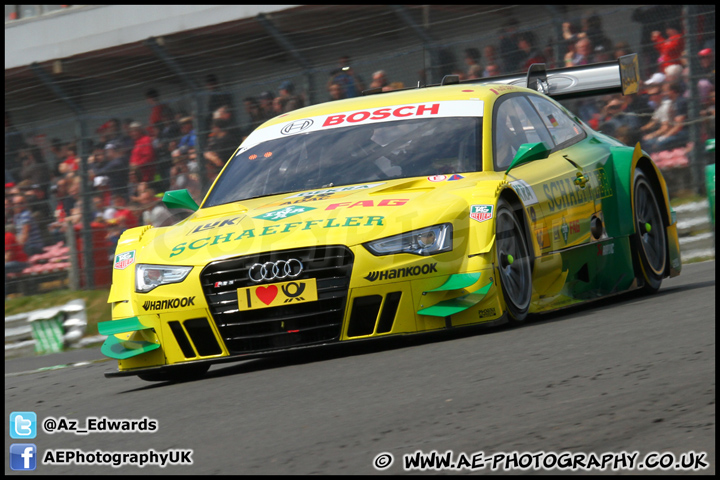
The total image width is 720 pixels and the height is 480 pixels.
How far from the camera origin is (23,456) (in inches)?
153

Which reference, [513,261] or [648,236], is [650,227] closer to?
[648,236]

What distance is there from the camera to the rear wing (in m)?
8.62

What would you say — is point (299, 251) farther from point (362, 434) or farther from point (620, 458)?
point (620, 458)

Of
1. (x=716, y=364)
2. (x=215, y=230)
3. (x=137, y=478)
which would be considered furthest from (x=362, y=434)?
(x=215, y=230)

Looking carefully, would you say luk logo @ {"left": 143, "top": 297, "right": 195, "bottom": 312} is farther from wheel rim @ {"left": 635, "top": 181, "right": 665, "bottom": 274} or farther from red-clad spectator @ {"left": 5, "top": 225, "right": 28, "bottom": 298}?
red-clad spectator @ {"left": 5, "top": 225, "right": 28, "bottom": 298}

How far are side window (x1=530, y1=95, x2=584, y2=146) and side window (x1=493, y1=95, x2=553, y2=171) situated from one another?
0.34 ft

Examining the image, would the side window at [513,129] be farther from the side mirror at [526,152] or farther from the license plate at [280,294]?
the license plate at [280,294]

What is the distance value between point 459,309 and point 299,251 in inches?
33.1

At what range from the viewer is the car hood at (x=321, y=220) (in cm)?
561

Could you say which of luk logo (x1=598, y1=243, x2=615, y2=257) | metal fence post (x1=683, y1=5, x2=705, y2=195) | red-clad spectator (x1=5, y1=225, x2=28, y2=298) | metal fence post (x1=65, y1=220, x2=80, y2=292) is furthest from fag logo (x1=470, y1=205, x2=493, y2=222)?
red-clad spectator (x1=5, y1=225, x2=28, y2=298)

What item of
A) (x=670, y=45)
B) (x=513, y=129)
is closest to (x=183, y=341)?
(x=513, y=129)

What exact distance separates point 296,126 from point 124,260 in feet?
5.65

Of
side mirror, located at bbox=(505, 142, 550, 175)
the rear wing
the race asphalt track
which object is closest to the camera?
the race asphalt track

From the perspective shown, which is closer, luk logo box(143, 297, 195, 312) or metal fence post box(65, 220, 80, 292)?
luk logo box(143, 297, 195, 312)
